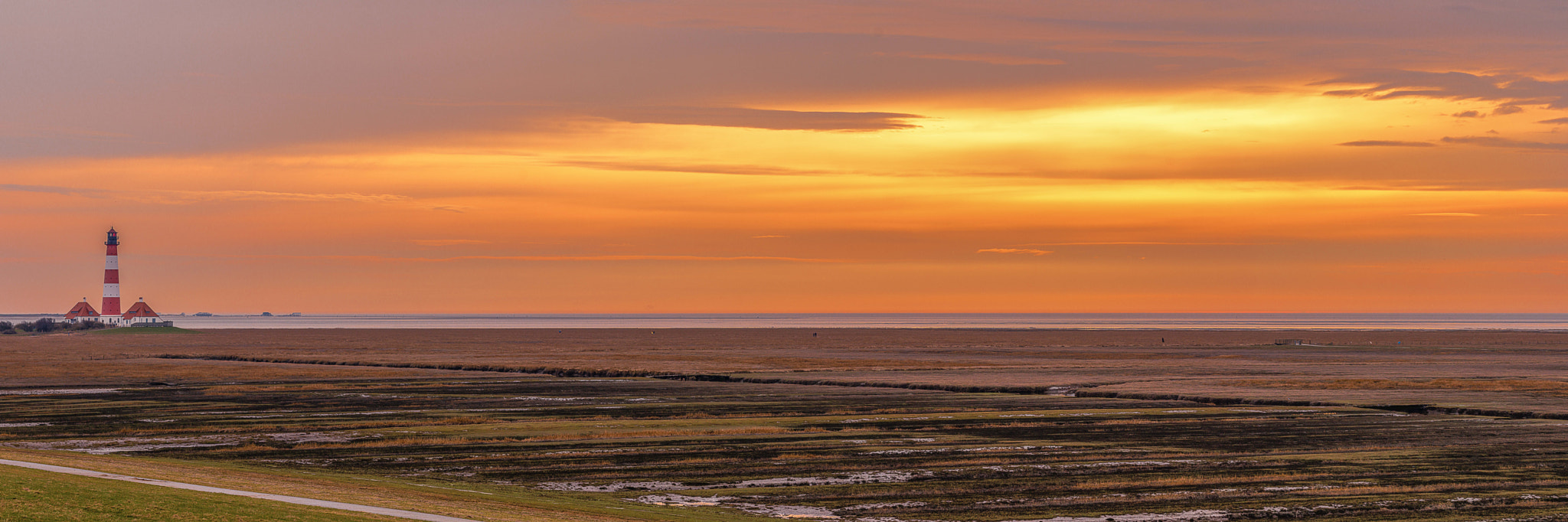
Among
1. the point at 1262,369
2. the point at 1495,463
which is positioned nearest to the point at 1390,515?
the point at 1495,463

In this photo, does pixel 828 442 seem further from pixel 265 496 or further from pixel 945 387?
pixel 945 387

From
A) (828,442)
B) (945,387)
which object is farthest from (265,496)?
(945,387)

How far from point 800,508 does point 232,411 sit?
33814 mm

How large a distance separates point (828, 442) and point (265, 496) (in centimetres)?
2025

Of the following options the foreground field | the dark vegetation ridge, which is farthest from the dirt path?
the dark vegetation ridge

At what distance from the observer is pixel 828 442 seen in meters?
40.2

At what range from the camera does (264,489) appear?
25.0m

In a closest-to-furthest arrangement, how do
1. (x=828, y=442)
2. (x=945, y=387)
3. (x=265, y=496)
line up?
(x=265, y=496) < (x=828, y=442) < (x=945, y=387)

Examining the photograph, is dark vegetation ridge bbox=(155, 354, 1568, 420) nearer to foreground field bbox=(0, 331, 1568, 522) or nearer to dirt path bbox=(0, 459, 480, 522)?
foreground field bbox=(0, 331, 1568, 522)

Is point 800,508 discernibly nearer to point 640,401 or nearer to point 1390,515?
point 1390,515

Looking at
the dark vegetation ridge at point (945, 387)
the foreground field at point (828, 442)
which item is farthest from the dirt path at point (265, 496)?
the dark vegetation ridge at point (945, 387)

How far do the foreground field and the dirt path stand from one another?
1026 millimetres

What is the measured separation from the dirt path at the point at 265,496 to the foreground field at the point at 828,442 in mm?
1026

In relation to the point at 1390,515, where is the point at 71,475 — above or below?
above
